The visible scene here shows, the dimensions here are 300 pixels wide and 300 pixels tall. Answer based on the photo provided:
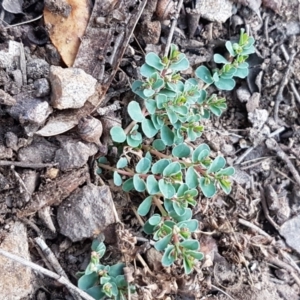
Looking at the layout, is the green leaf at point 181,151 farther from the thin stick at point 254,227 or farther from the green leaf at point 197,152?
the thin stick at point 254,227

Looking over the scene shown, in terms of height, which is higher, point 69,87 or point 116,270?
point 69,87

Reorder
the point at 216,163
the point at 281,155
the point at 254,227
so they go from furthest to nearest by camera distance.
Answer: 1. the point at 281,155
2. the point at 254,227
3. the point at 216,163

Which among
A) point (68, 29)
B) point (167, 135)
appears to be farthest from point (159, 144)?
point (68, 29)

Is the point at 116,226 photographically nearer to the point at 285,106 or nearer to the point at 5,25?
the point at 5,25

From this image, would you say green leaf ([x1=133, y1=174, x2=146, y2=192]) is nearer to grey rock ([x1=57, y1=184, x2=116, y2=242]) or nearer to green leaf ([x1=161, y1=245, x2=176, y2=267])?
grey rock ([x1=57, y1=184, x2=116, y2=242])

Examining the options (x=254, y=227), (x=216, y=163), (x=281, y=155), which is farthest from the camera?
(x=281, y=155)

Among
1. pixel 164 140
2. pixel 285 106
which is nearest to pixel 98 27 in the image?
pixel 164 140

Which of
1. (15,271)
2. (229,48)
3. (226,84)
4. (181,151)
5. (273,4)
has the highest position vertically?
(273,4)

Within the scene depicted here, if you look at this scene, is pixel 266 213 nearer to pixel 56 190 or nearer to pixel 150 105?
pixel 150 105
